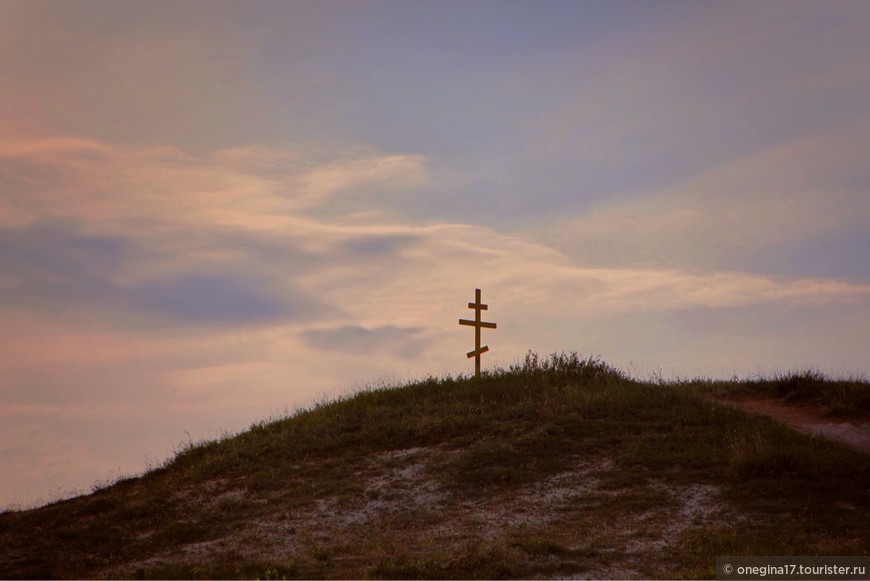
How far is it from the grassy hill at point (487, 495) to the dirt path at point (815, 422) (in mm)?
806

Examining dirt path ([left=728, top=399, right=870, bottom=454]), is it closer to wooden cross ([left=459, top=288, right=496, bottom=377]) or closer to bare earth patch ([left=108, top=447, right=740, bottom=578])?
bare earth patch ([left=108, top=447, right=740, bottom=578])

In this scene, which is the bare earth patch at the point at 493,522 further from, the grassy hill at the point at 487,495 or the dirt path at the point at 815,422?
the dirt path at the point at 815,422

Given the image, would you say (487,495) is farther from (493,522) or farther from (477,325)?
(477,325)

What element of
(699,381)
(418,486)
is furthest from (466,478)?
(699,381)

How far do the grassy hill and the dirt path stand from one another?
2.65ft

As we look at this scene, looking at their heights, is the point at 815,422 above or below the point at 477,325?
below

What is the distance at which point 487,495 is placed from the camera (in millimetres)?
19672

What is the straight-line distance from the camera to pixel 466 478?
20.6m

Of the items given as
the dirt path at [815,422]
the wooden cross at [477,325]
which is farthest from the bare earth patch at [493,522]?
the wooden cross at [477,325]

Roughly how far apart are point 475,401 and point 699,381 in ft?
26.9

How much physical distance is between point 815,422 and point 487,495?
9.78 meters

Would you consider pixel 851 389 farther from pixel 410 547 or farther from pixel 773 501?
pixel 410 547

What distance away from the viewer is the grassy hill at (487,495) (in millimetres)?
15797

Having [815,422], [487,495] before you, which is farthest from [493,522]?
[815,422]
